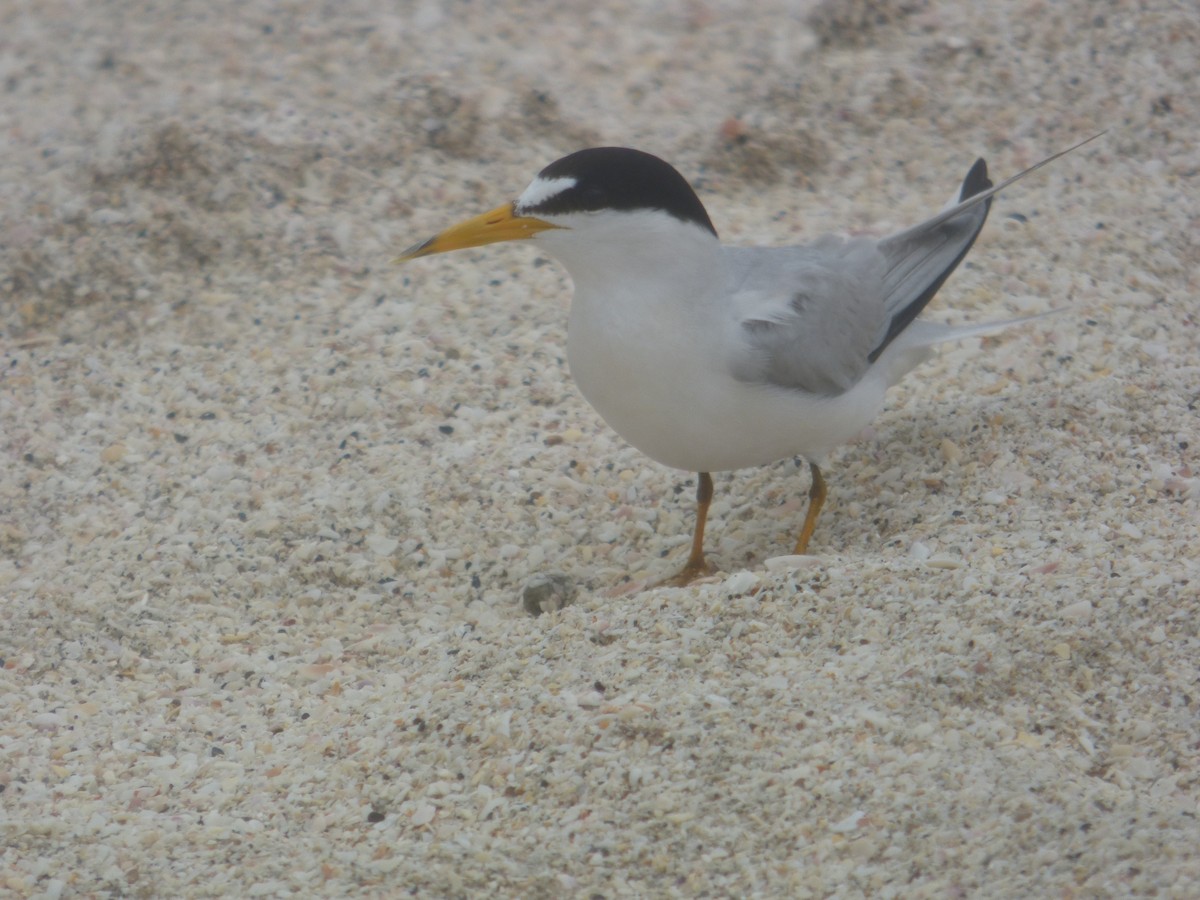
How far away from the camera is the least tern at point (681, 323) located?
10.5 feet

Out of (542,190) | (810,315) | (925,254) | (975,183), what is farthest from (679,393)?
(975,183)

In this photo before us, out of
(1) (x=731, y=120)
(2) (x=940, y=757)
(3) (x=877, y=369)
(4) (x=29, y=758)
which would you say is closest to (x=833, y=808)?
(2) (x=940, y=757)

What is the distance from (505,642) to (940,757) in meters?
1.07

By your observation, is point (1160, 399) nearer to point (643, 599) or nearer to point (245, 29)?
point (643, 599)

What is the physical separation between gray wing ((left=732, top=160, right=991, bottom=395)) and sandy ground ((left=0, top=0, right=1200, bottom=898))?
1.36 feet

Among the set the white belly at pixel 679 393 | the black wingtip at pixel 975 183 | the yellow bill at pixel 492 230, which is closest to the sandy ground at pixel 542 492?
the white belly at pixel 679 393

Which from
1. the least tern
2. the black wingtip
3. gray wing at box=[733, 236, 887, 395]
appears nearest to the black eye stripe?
the least tern

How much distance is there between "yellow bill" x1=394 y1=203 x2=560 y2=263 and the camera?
329 centimetres

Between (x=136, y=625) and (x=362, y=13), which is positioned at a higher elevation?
(x=362, y=13)

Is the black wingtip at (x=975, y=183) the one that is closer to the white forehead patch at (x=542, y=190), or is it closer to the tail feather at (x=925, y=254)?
the tail feather at (x=925, y=254)

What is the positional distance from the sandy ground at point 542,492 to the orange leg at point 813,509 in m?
0.06

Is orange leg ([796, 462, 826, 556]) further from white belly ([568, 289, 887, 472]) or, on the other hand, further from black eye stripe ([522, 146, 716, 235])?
black eye stripe ([522, 146, 716, 235])

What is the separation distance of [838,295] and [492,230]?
95 cm

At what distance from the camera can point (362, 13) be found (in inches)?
236
